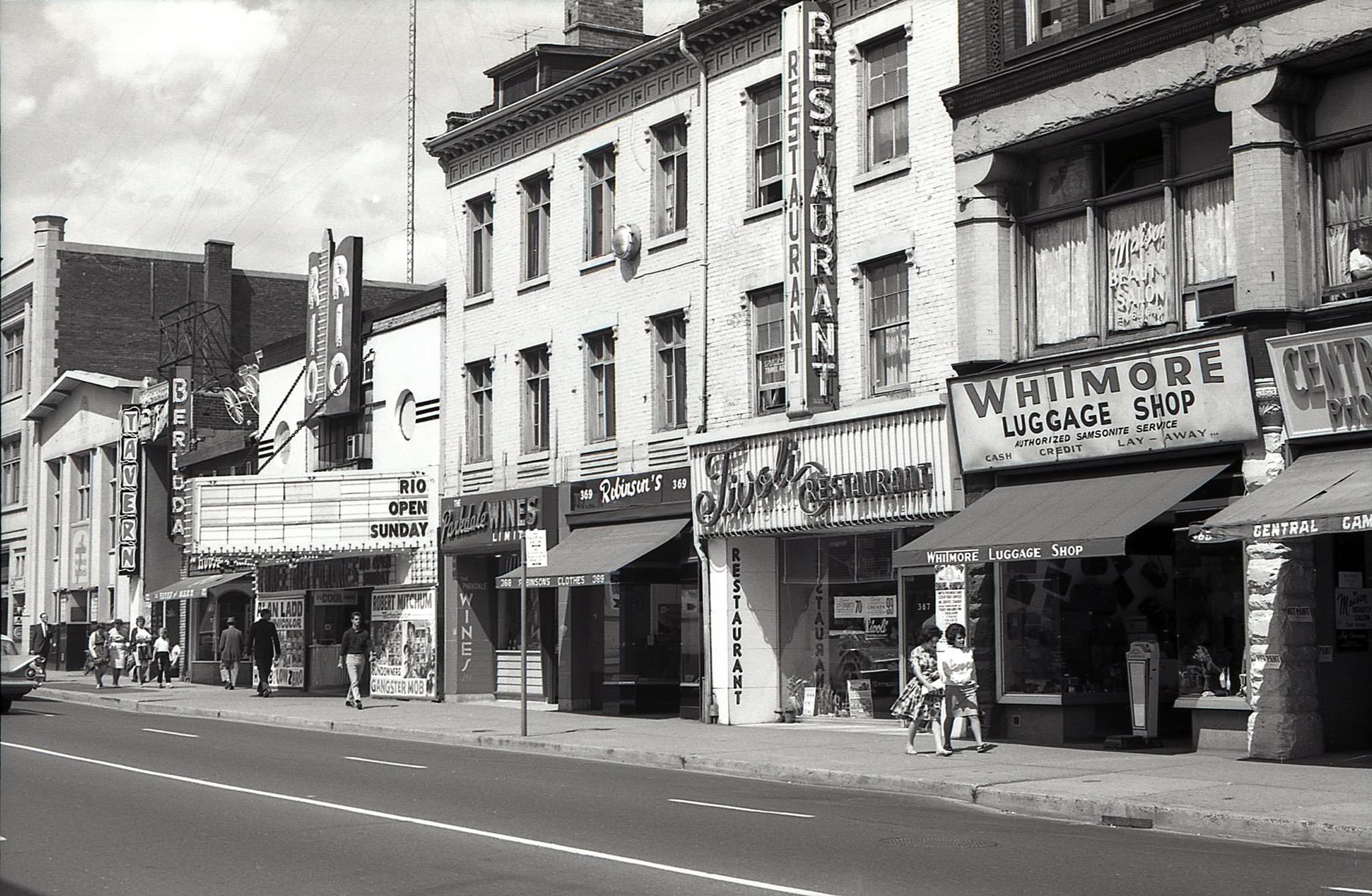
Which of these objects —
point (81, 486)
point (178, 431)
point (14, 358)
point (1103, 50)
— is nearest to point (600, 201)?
point (1103, 50)

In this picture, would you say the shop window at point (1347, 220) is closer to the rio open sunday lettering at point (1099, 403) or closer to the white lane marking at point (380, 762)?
the rio open sunday lettering at point (1099, 403)

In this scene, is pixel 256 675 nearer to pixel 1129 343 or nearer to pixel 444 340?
pixel 444 340

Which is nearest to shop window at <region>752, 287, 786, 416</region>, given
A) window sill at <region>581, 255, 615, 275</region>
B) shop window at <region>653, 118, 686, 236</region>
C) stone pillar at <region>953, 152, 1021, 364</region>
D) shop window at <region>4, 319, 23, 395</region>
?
shop window at <region>653, 118, 686, 236</region>

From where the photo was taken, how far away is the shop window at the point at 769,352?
2511 centimetres

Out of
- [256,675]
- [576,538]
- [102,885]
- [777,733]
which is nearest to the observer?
[102,885]

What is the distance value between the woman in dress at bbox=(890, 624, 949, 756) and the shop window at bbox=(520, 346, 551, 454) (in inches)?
501

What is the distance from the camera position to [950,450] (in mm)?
21875

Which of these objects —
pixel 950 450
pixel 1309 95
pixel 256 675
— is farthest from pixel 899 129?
pixel 256 675

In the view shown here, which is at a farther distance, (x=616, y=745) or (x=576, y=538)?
(x=576, y=538)

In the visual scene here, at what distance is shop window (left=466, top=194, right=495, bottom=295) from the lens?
107 ft

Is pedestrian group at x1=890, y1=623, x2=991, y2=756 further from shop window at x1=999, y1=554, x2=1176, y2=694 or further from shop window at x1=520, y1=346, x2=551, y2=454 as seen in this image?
shop window at x1=520, y1=346, x2=551, y2=454

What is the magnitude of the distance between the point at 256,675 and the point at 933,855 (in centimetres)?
2807

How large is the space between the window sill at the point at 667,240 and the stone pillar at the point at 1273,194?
10.8 m

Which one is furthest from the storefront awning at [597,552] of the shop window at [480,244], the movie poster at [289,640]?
the movie poster at [289,640]
